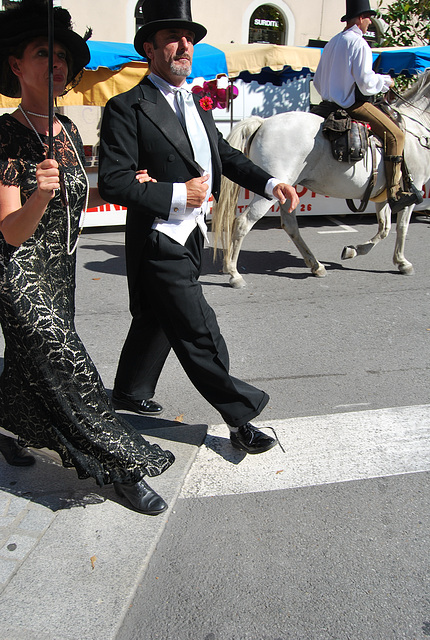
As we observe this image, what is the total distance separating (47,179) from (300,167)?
14.7 feet

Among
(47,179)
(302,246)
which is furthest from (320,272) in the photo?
(47,179)

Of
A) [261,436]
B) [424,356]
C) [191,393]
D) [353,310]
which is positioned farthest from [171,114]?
[353,310]

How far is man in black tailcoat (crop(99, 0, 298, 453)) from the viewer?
254cm

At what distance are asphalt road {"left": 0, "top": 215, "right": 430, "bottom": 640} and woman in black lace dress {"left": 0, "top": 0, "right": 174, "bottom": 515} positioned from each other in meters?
0.41

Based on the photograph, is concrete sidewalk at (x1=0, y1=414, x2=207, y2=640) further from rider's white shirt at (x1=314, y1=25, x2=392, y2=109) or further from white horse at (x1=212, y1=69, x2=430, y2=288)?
rider's white shirt at (x1=314, y1=25, x2=392, y2=109)

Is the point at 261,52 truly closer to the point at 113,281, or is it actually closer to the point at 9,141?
the point at 113,281

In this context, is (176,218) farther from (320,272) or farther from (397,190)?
(397,190)

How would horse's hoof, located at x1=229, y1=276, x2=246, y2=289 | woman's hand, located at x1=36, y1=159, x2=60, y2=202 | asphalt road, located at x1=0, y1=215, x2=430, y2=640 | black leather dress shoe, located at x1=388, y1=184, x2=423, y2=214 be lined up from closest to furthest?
woman's hand, located at x1=36, y1=159, x2=60, y2=202
asphalt road, located at x1=0, y1=215, x2=430, y2=640
horse's hoof, located at x1=229, y1=276, x2=246, y2=289
black leather dress shoe, located at x1=388, y1=184, x2=423, y2=214

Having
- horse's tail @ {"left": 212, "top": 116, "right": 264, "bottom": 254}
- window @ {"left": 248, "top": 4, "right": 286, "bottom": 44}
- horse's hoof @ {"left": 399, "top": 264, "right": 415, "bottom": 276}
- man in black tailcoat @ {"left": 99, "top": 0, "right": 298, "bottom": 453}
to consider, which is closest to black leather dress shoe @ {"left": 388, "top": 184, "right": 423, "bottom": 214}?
horse's hoof @ {"left": 399, "top": 264, "right": 415, "bottom": 276}

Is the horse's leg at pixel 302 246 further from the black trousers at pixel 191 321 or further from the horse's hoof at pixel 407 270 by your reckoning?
the black trousers at pixel 191 321

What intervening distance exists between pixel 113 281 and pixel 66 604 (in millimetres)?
4523

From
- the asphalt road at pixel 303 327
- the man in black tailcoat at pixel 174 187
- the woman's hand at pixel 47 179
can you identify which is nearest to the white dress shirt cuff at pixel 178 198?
the man in black tailcoat at pixel 174 187

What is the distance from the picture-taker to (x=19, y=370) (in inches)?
96.0

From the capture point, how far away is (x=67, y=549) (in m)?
2.39
